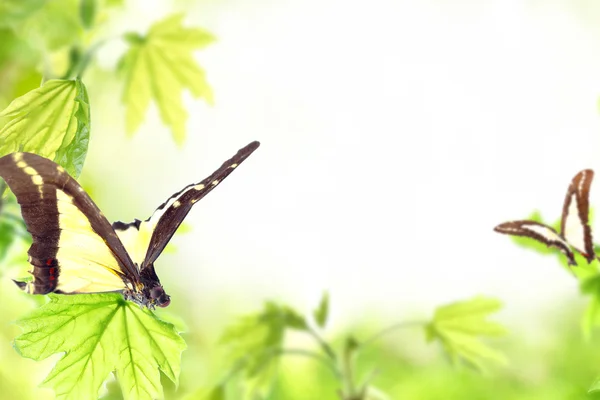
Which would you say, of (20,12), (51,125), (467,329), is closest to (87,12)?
(20,12)

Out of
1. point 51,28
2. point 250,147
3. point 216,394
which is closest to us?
point 250,147

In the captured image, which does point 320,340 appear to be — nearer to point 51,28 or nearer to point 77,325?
point 77,325

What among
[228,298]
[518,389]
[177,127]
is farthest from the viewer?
[228,298]

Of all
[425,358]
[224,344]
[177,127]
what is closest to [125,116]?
[177,127]

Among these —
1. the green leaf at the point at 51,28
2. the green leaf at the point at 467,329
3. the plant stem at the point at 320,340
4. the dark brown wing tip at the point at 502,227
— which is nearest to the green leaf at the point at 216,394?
the plant stem at the point at 320,340

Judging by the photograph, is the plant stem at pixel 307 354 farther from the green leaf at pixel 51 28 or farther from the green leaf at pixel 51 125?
the green leaf at pixel 51 28

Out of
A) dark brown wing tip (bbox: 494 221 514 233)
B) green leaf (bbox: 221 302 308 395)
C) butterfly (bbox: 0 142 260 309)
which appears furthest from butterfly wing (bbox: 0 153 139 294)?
green leaf (bbox: 221 302 308 395)

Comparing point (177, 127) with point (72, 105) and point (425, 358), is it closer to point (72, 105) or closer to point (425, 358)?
point (72, 105)
